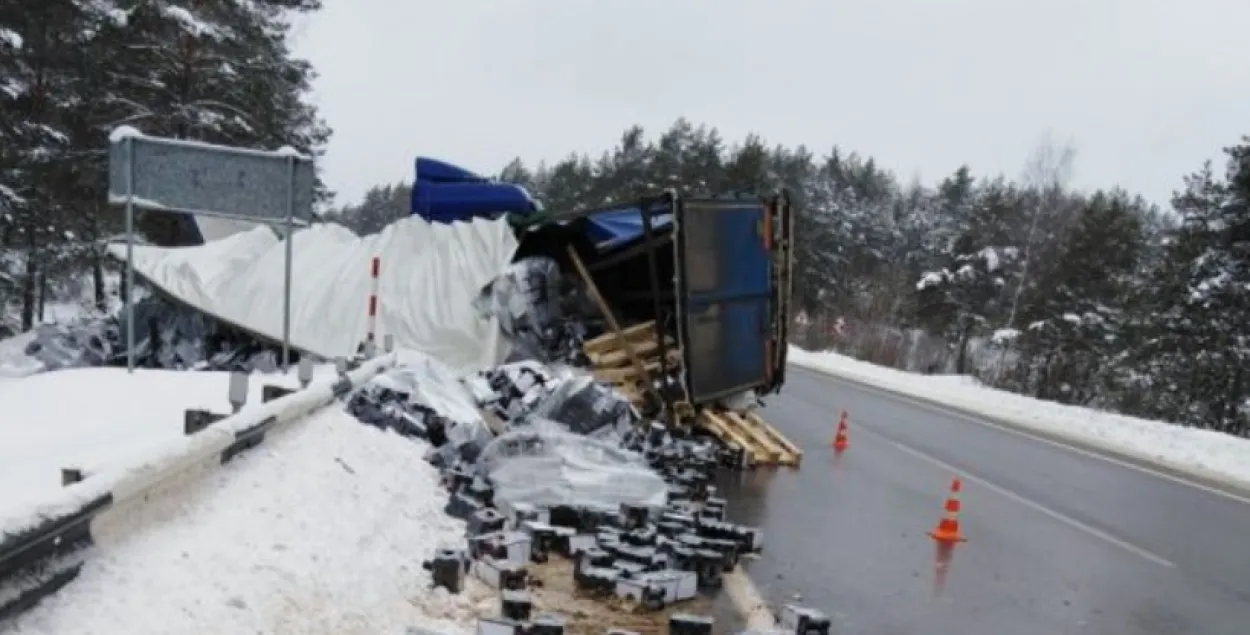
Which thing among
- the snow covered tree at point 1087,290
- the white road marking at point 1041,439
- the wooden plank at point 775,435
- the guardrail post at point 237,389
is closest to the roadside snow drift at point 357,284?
the wooden plank at point 775,435

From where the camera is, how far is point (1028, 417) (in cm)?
1952

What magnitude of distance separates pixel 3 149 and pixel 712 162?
38.7 metres

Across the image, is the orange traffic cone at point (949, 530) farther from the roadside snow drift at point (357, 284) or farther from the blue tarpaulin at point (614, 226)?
the roadside snow drift at point (357, 284)

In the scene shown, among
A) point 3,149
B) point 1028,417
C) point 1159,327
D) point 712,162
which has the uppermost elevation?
point 712,162

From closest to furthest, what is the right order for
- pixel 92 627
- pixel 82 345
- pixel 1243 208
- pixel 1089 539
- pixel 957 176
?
pixel 92 627 → pixel 1089 539 → pixel 82 345 → pixel 1243 208 → pixel 957 176

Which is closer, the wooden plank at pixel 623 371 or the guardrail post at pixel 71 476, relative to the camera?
the guardrail post at pixel 71 476

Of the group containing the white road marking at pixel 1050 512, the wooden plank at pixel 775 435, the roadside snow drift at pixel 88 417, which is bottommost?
the white road marking at pixel 1050 512

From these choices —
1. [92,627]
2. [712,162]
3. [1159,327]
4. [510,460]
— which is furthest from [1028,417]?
[712,162]

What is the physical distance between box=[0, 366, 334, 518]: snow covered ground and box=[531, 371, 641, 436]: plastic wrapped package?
6.76 feet

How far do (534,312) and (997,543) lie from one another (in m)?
6.38

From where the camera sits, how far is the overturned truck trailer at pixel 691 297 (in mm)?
11055

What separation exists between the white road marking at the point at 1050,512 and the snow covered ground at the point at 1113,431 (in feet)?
13.3

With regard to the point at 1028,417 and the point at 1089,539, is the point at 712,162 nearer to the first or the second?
the point at 1028,417

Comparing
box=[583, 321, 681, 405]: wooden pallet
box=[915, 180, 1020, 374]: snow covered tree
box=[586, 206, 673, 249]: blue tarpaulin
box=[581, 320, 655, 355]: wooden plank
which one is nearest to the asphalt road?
box=[583, 321, 681, 405]: wooden pallet
